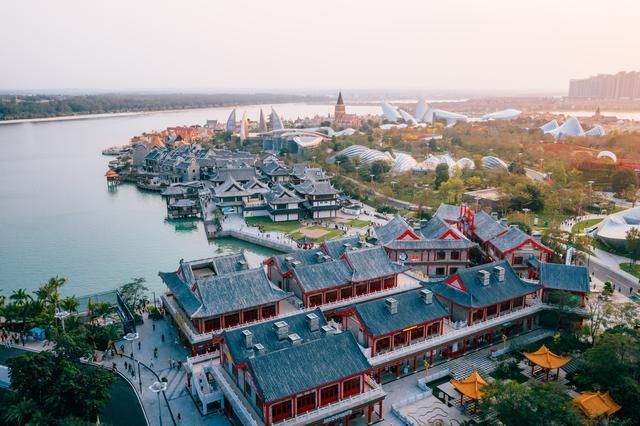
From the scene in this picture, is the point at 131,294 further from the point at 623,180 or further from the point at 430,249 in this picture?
the point at 623,180

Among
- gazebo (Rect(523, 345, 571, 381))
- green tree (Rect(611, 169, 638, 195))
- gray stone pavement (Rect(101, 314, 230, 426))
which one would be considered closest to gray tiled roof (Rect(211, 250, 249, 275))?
gray stone pavement (Rect(101, 314, 230, 426))

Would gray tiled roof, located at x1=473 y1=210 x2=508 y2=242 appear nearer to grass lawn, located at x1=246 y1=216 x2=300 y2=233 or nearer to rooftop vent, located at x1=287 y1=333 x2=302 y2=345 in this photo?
grass lawn, located at x1=246 y1=216 x2=300 y2=233

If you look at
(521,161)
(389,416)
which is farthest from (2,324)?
(521,161)

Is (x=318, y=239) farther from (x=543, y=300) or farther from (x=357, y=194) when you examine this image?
(x=543, y=300)

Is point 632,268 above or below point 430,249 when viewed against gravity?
below

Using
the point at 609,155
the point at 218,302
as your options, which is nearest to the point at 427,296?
the point at 218,302

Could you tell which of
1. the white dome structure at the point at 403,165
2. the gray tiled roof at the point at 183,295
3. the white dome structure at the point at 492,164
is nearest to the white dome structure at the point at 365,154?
the white dome structure at the point at 403,165
